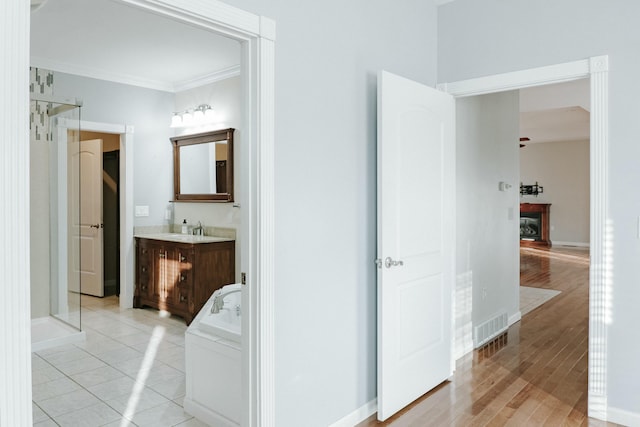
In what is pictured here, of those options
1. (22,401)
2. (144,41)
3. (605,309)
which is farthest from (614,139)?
(144,41)

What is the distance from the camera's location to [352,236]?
2754 mm

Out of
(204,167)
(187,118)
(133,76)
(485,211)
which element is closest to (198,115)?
(187,118)

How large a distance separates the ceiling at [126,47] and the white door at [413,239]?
5.56 ft

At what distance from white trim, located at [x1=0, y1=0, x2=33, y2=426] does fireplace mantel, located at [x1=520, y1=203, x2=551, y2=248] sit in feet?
42.5

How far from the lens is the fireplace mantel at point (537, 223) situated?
503 inches

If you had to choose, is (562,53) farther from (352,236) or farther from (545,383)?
(545,383)

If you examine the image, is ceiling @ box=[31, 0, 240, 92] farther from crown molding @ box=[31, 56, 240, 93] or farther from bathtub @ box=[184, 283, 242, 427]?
bathtub @ box=[184, 283, 242, 427]

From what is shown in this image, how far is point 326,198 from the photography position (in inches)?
101

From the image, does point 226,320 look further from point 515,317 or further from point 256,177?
point 515,317

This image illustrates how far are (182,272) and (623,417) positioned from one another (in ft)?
13.0

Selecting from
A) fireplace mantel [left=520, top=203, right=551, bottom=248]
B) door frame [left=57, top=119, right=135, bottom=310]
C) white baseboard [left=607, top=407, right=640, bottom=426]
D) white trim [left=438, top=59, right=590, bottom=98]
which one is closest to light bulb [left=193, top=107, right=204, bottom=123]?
door frame [left=57, top=119, right=135, bottom=310]

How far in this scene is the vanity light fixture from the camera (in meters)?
5.43

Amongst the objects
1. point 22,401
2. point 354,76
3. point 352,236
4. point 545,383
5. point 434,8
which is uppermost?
point 434,8

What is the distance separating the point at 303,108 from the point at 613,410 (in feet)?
8.19
